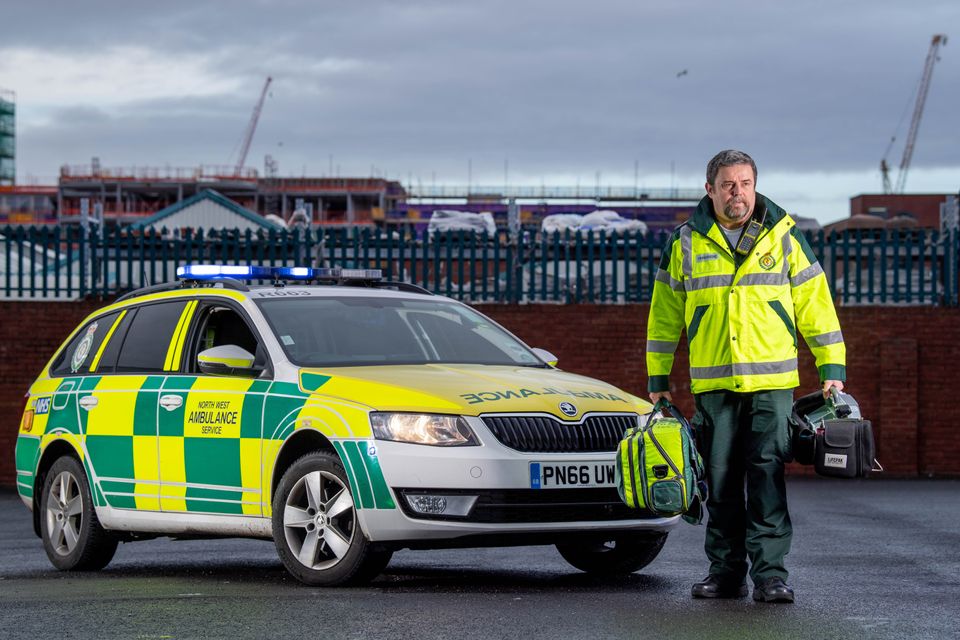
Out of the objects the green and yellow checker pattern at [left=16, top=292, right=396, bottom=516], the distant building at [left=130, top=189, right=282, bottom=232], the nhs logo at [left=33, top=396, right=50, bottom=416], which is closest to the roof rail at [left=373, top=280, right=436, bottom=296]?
the green and yellow checker pattern at [left=16, top=292, right=396, bottom=516]

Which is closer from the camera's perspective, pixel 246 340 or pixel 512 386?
pixel 512 386

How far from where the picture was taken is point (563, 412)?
25.4 feet

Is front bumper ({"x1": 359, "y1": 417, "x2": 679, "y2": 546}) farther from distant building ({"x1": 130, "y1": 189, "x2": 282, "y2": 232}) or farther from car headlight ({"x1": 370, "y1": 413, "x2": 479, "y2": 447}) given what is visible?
distant building ({"x1": 130, "y1": 189, "x2": 282, "y2": 232})

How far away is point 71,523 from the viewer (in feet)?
31.6

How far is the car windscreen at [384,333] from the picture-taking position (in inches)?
336

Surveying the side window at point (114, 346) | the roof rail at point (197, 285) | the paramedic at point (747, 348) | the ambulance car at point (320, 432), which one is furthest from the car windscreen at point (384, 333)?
the paramedic at point (747, 348)

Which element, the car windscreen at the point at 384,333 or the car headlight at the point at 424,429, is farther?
the car windscreen at the point at 384,333

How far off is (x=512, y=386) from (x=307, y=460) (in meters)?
1.05

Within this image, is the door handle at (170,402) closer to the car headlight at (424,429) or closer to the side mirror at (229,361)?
the side mirror at (229,361)

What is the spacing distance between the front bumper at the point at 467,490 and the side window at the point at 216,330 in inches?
68.6

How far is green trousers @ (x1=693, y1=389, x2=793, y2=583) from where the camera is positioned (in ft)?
23.4

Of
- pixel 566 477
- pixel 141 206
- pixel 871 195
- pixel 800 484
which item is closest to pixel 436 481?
pixel 566 477

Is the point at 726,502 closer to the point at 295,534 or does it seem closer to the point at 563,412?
the point at 563,412

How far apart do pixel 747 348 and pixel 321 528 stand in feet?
7.19
